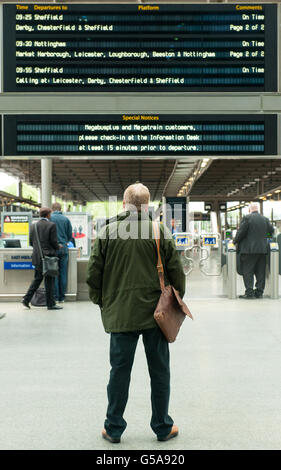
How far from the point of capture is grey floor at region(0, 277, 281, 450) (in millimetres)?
3379

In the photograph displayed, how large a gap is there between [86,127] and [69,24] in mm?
1389

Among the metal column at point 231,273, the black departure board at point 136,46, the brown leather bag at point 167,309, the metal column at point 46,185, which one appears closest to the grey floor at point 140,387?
the brown leather bag at point 167,309

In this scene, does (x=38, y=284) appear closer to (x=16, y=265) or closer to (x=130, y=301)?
(x=16, y=265)

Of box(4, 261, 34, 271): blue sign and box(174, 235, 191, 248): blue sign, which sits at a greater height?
box(174, 235, 191, 248): blue sign

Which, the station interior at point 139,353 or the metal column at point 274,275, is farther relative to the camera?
the metal column at point 274,275

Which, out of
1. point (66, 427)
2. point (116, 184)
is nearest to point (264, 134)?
point (66, 427)

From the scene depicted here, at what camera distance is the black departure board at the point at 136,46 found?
24.3 ft

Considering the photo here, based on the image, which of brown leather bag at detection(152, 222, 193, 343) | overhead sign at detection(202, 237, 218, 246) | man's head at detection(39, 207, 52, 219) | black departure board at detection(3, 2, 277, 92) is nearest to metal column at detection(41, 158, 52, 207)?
man's head at detection(39, 207, 52, 219)

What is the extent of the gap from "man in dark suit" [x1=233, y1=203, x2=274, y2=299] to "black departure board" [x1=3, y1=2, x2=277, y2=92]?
381 centimetres

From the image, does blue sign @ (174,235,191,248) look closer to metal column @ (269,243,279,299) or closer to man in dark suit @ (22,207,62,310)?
metal column @ (269,243,279,299)

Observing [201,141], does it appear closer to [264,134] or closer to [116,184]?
[264,134]

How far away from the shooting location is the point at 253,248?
1070 cm

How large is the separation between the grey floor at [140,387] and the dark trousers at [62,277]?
2228mm

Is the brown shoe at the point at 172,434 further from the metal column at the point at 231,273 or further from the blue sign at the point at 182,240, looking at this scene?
the blue sign at the point at 182,240
